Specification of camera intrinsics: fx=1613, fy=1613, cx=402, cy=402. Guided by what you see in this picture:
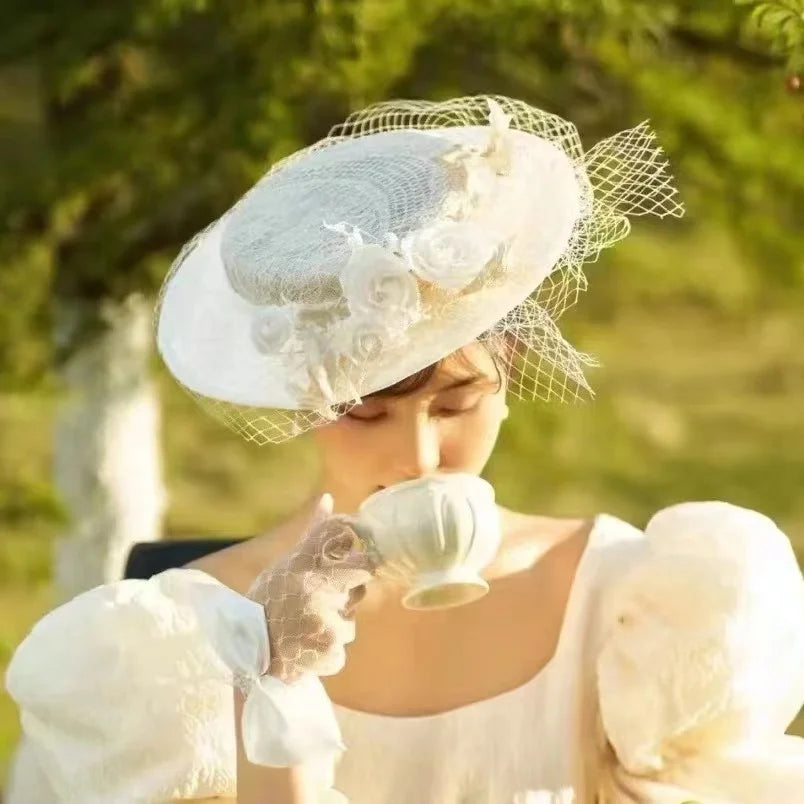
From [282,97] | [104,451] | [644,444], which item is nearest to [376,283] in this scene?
[282,97]

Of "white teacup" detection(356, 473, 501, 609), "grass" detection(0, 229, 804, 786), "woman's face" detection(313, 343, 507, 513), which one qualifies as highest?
"woman's face" detection(313, 343, 507, 513)

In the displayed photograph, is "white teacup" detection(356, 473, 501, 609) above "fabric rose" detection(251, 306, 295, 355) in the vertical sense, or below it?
below

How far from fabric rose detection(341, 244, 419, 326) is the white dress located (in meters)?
0.26

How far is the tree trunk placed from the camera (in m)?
3.20

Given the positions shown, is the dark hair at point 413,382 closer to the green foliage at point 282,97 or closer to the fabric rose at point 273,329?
the fabric rose at point 273,329

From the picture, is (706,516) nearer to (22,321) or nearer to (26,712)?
(26,712)

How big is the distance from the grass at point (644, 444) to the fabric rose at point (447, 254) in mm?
2929

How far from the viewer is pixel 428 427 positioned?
132cm

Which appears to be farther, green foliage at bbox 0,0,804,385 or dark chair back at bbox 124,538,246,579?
green foliage at bbox 0,0,804,385

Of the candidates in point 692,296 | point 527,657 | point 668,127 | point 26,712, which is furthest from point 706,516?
point 692,296

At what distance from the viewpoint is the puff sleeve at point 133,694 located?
1320mm

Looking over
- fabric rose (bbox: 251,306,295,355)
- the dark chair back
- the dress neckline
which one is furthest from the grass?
Result: fabric rose (bbox: 251,306,295,355)

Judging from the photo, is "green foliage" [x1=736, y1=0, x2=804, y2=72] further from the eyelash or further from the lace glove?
the lace glove

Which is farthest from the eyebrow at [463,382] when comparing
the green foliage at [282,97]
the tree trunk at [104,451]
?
the tree trunk at [104,451]
